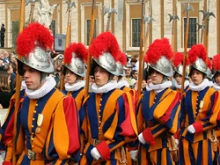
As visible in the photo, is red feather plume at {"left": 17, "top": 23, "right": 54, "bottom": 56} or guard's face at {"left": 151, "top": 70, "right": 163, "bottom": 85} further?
guard's face at {"left": 151, "top": 70, "right": 163, "bottom": 85}

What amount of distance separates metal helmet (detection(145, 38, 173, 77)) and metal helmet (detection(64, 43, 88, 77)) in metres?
0.92

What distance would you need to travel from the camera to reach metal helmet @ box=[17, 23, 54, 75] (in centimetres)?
529

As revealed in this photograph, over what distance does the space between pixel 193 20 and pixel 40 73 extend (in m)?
35.3

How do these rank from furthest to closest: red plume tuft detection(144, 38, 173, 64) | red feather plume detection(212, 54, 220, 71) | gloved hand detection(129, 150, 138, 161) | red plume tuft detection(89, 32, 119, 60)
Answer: red feather plume detection(212, 54, 220, 71)
red plume tuft detection(144, 38, 173, 64)
gloved hand detection(129, 150, 138, 161)
red plume tuft detection(89, 32, 119, 60)

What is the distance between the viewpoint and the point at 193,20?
Result: 3984cm

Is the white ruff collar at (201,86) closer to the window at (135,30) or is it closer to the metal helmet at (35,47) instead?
the metal helmet at (35,47)

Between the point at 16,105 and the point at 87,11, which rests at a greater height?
the point at 87,11

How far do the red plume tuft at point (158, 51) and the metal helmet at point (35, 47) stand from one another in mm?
2526

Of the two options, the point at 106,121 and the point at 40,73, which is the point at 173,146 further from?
the point at 40,73

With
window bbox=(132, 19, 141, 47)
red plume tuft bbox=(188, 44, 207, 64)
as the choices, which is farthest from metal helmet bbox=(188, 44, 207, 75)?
window bbox=(132, 19, 141, 47)

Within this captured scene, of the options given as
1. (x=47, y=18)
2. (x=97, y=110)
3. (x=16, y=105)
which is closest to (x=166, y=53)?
(x=97, y=110)

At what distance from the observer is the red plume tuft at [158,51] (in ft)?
25.2

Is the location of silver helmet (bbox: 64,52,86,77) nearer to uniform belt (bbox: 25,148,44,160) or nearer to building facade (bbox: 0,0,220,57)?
uniform belt (bbox: 25,148,44,160)

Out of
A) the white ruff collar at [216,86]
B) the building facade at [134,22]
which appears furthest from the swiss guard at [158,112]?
the building facade at [134,22]
